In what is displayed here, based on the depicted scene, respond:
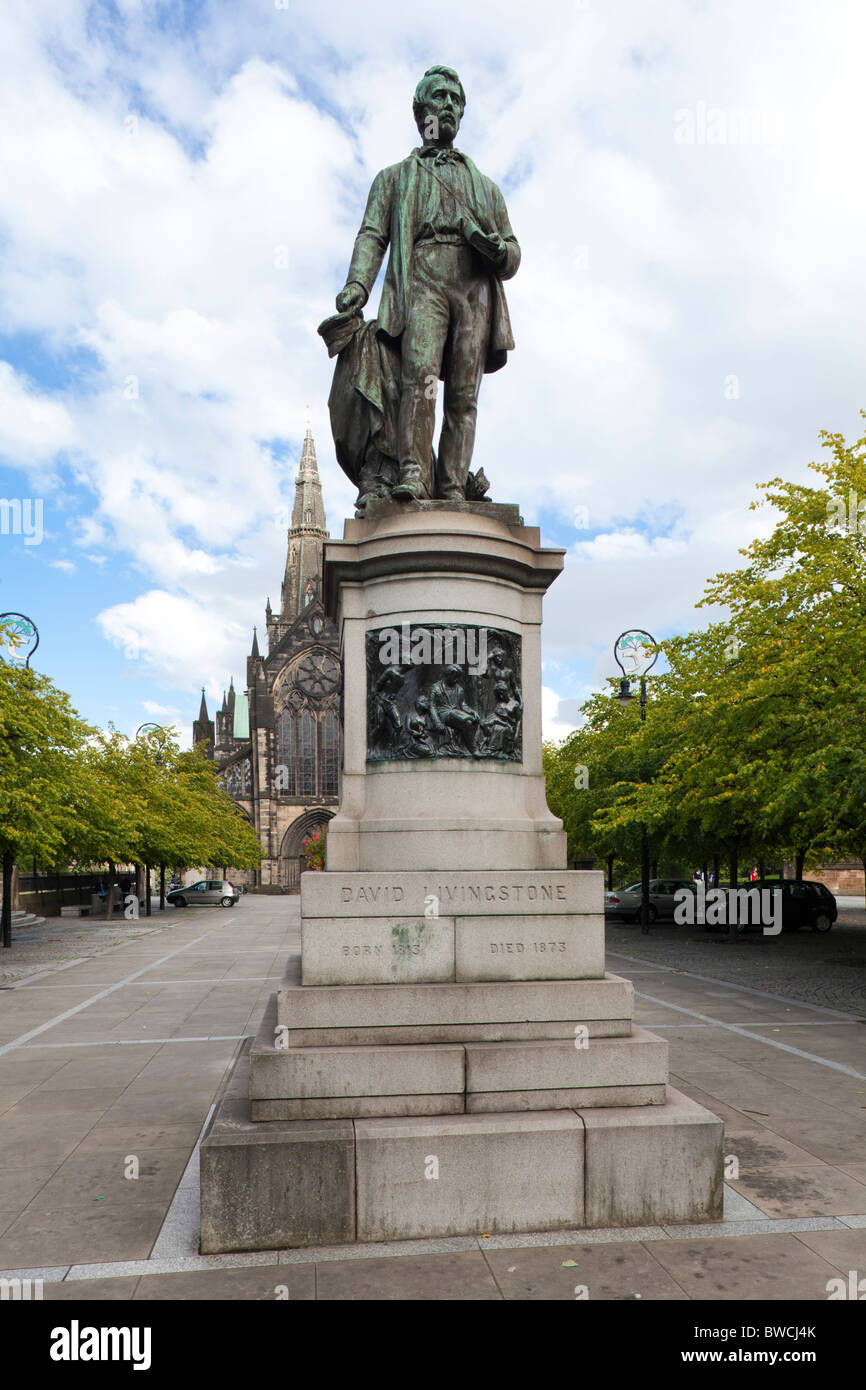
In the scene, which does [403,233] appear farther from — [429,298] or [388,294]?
[429,298]

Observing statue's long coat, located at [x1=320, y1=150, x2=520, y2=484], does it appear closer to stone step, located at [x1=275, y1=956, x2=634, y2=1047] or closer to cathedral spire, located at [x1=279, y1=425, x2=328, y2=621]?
stone step, located at [x1=275, y1=956, x2=634, y2=1047]

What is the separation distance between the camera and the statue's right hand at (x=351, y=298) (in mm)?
6629

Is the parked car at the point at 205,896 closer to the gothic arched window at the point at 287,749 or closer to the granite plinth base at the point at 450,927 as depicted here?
the gothic arched window at the point at 287,749

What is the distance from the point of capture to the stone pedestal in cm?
454

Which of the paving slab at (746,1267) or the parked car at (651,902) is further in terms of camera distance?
the parked car at (651,902)

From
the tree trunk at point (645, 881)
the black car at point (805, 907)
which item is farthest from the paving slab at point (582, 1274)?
the black car at point (805, 907)

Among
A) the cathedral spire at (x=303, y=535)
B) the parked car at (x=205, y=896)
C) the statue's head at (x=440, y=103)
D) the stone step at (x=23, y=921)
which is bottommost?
the parked car at (x=205, y=896)

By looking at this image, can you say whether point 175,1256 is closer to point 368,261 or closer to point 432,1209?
point 432,1209

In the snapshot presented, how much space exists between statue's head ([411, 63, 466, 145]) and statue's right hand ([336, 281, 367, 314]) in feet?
4.14

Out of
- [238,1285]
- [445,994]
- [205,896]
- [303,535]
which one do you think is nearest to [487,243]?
[445,994]

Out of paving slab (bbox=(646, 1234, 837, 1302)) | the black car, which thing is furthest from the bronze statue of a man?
the black car

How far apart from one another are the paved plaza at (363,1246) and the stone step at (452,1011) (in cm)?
99

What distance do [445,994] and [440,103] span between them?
5.99m

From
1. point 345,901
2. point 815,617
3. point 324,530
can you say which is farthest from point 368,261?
point 324,530
